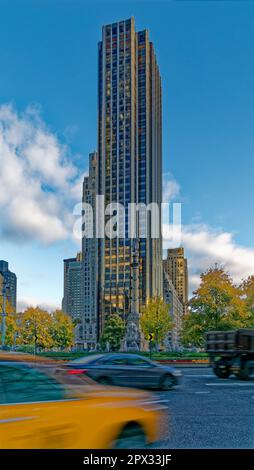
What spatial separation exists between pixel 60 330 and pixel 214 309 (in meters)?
45.6

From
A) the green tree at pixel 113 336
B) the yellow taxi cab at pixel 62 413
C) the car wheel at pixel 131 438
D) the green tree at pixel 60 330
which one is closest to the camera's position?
the yellow taxi cab at pixel 62 413

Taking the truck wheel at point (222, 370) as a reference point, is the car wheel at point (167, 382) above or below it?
above

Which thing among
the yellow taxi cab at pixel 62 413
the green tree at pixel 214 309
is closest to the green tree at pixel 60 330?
the green tree at pixel 214 309

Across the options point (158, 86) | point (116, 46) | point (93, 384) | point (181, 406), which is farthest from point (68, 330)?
point (158, 86)

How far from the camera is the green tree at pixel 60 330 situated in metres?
78.8

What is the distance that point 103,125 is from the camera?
149 metres

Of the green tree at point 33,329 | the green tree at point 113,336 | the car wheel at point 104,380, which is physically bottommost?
the green tree at point 113,336

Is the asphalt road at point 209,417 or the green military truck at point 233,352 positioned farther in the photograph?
the green military truck at point 233,352

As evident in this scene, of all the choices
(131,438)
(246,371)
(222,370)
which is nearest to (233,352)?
(246,371)

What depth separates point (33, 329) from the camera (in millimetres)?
70438

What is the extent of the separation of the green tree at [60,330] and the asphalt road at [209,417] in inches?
2493

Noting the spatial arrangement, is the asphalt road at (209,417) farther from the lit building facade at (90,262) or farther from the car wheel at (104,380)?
the lit building facade at (90,262)

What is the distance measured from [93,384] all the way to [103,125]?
146166 millimetres
